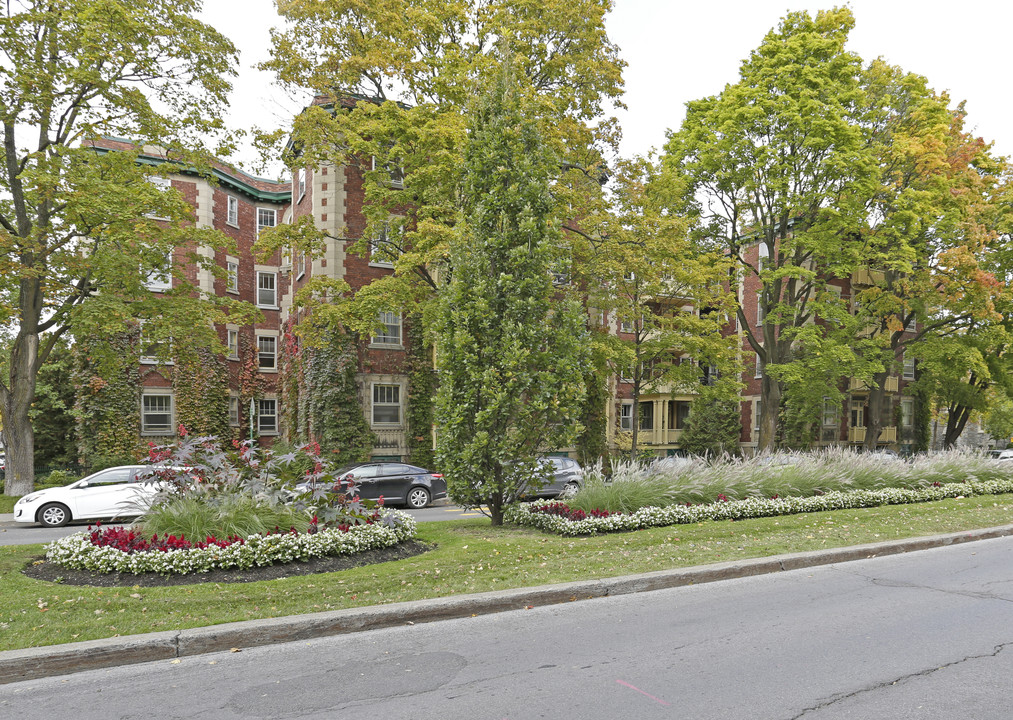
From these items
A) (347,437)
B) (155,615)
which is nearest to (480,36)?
(347,437)

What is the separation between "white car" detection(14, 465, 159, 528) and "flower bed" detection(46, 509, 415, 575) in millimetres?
7619

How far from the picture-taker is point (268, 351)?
1321 inches

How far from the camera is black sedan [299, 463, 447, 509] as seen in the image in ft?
64.8

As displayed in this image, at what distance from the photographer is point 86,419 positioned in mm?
25984

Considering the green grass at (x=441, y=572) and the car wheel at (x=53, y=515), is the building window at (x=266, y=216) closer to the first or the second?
the car wheel at (x=53, y=515)

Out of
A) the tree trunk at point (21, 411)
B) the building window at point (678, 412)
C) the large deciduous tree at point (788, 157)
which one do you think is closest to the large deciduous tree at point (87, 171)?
the tree trunk at point (21, 411)

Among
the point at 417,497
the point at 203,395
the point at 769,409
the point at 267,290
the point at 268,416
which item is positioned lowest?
the point at 417,497

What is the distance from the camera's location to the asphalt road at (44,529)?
13383 mm

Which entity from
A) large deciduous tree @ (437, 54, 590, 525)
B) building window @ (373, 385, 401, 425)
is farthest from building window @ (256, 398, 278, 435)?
large deciduous tree @ (437, 54, 590, 525)

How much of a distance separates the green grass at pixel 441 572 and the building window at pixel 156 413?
19002 millimetres

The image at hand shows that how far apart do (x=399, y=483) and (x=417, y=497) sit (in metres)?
0.71

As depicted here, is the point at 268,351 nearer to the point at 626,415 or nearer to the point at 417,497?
the point at 417,497

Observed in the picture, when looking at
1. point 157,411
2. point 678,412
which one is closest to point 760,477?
point 157,411

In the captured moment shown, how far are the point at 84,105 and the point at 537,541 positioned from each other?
55.0 feet
